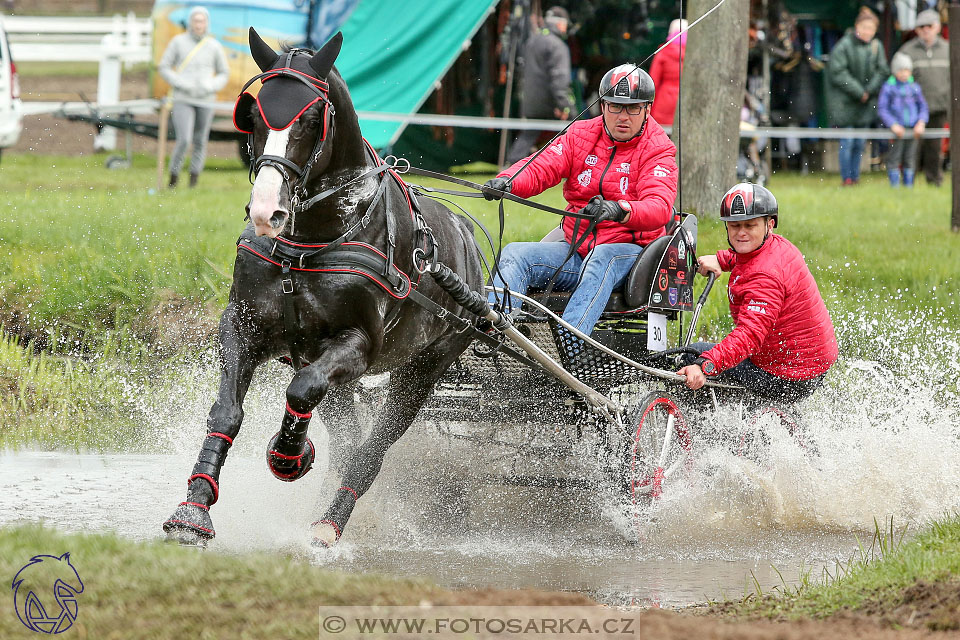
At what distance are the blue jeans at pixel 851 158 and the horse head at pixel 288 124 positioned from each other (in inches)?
486

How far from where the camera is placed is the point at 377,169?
481 cm

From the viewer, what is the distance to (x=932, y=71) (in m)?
15.5

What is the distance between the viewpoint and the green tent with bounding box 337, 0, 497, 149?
1370 centimetres

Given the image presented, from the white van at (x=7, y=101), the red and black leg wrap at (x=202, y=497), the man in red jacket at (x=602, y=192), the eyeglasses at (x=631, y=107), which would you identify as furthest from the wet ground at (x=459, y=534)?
the white van at (x=7, y=101)

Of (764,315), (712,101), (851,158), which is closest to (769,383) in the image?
(764,315)

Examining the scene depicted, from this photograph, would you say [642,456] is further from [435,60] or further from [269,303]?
[435,60]

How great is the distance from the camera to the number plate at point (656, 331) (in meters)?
6.00

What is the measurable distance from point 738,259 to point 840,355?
2555 mm

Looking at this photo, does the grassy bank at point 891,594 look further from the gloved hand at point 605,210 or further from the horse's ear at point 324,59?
the horse's ear at point 324,59

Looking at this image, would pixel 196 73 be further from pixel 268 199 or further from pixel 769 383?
pixel 268 199

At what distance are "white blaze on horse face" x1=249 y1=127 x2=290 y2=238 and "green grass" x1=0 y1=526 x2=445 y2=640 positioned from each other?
1.10 meters

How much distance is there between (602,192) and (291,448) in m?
2.33

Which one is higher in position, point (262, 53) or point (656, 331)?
point (262, 53)

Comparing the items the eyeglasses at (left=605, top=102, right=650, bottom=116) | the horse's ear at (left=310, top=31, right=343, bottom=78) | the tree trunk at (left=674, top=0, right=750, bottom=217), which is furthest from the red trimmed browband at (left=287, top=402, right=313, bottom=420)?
the tree trunk at (left=674, top=0, right=750, bottom=217)
